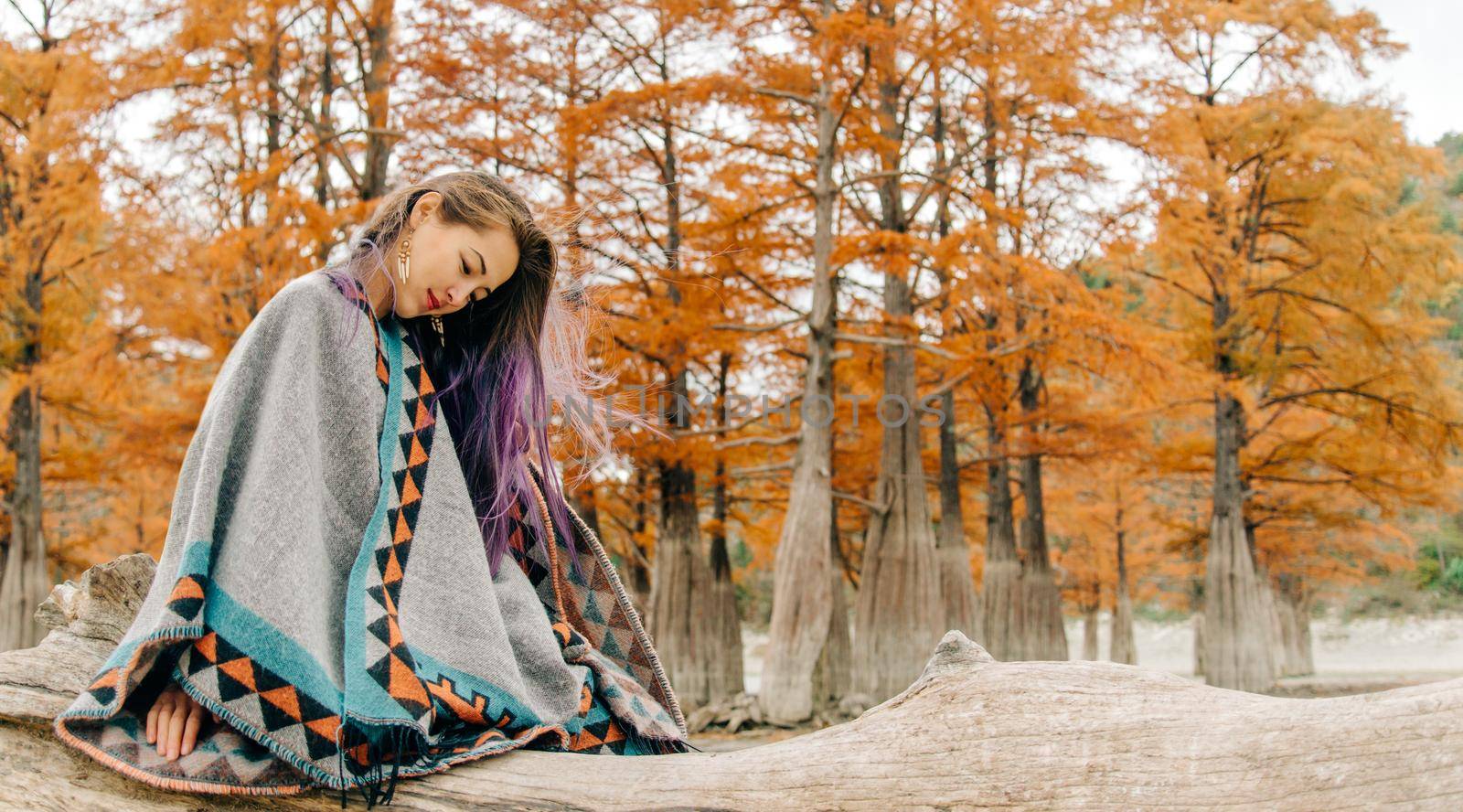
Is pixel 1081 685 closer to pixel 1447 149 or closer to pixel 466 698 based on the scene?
pixel 466 698

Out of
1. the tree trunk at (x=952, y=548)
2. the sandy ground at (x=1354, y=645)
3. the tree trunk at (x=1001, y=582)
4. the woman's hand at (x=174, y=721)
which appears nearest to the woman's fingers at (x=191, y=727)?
the woman's hand at (x=174, y=721)

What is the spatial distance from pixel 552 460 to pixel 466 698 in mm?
708

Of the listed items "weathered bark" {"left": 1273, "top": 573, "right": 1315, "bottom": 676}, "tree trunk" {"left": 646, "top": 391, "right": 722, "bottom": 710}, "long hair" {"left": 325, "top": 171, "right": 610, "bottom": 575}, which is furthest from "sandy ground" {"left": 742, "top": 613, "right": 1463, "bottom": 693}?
"long hair" {"left": 325, "top": 171, "right": 610, "bottom": 575}

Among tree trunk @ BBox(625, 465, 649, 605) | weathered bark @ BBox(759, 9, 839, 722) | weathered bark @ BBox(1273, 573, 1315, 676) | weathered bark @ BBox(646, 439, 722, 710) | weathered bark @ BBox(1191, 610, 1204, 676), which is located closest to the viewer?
weathered bark @ BBox(759, 9, 839, 722)

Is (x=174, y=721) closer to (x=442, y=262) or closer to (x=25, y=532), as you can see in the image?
(x=442, y=262)

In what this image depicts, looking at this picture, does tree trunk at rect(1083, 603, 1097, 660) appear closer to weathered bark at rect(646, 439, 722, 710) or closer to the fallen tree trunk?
weathered bark at rect(646, 439, 722, 710)

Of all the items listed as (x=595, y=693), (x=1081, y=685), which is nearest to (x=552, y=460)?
(x=595, y=693)

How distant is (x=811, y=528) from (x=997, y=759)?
989 cm

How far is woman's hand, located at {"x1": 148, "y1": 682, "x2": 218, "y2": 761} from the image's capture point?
168cm

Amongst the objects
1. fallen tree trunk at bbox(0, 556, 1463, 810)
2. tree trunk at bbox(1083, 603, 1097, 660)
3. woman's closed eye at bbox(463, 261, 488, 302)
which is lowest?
tree trunk at bbox(1083, 603, 1097, 660)

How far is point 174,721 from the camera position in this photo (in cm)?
169

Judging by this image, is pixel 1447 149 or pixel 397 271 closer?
pixel 397 271

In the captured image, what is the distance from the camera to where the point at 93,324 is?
42.7 feet

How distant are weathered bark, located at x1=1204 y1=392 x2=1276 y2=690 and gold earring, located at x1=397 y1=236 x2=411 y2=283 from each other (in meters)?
14.3
